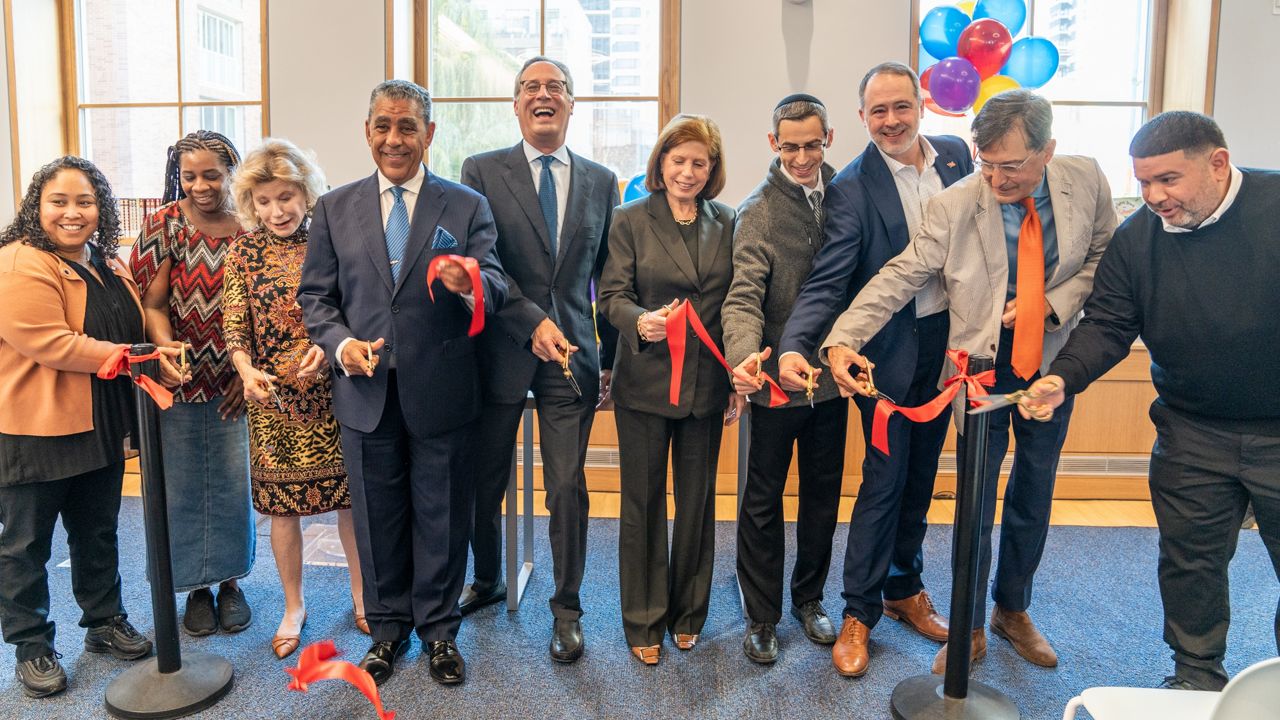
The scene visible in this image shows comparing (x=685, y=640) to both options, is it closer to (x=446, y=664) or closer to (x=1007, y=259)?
(x=446, y=664)

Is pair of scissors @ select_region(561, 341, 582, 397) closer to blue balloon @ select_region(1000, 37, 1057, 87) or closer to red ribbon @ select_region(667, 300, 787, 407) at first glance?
→ red ribbon @ select_region(667, 300, 787, 407)

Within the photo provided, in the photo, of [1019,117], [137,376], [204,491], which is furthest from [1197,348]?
[204,491]

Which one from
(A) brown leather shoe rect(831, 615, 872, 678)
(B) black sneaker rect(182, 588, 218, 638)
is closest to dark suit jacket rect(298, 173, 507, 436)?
(B) black sneaker rect(182, 588, 218, 638)

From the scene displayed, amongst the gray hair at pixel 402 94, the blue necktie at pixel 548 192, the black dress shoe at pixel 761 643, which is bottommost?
the black dress shoe at pixel 761 643

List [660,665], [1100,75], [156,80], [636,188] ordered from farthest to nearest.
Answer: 1. [156,80]
2. [1100,75]
3. [636,188]
4. [660,665]

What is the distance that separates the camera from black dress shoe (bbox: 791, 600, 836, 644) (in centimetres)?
284

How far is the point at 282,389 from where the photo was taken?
2643 millimetres

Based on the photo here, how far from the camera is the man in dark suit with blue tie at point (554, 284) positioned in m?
2.70

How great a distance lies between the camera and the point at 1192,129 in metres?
2.08

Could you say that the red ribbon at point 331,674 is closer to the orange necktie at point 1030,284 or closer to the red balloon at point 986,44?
the orange necktie at point 1030,284

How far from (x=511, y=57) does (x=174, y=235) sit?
2464 mm

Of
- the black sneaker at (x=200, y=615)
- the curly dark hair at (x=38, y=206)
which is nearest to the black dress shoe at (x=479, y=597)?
the black sneaker at (x=200, y=615)

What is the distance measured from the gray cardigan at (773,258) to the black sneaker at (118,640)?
2123 mm

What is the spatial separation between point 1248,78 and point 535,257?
13.3ft
